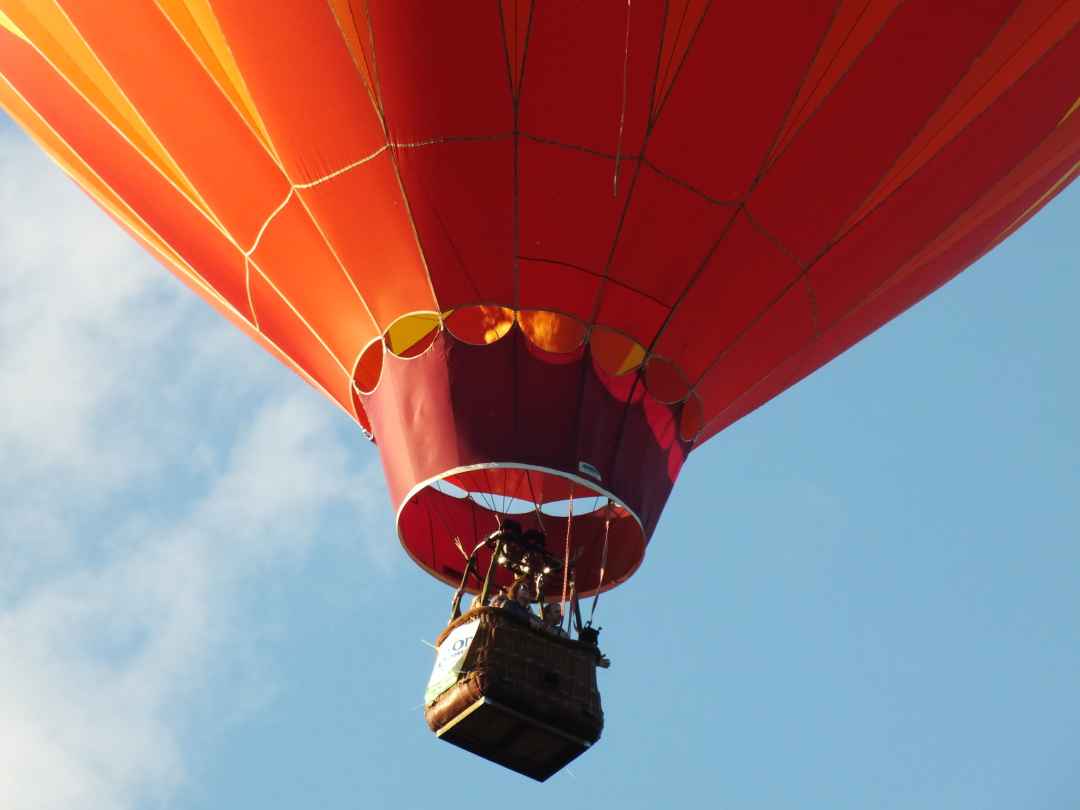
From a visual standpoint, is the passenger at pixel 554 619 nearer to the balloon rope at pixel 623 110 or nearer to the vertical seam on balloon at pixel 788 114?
the balloon rope at pixel 623 110

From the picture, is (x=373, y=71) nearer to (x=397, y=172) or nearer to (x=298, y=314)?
(x=397, y=172)

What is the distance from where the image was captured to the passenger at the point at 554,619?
9594 millimetres

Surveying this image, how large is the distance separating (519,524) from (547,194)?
1633 mm

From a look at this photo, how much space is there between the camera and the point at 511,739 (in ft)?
31.1

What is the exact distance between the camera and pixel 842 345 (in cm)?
1120

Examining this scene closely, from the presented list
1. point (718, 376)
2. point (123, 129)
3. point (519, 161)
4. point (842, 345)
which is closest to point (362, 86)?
point (519, 161)

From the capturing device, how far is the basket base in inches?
366

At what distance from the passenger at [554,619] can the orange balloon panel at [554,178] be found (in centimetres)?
57

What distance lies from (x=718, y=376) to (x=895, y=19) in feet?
6.19

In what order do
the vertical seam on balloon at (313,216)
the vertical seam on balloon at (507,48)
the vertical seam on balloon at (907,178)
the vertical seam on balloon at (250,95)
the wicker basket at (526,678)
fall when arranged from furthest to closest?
the vertical seam on balloon at (907,178) < the vertical seam on balloon at (313,216) < the vertical seam on balloon at (250,95) < the vertical seam on balloon at (507,48) < the wicker basket at (526,678)

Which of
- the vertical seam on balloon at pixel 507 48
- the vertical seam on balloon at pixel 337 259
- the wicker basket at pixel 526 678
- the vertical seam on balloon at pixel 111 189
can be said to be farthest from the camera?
the vertical seam on balloon at pixel 111 189

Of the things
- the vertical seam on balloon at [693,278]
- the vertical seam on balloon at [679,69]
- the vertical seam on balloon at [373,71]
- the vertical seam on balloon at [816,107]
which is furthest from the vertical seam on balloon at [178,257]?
the vertical seam on balloon at [816,107]

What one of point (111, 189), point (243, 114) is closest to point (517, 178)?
point (243, 114)

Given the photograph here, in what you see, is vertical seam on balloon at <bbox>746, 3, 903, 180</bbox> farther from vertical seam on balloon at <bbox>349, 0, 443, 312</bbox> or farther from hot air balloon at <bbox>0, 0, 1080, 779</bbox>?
vertical seam on balloon at <bbox>349, 0, 443, 312</bbox>
